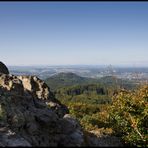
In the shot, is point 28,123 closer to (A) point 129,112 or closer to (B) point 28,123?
(B) point 28,123

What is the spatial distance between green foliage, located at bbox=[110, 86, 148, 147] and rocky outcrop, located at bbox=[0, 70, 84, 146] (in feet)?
23.1

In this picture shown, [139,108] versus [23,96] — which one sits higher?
[23,96]

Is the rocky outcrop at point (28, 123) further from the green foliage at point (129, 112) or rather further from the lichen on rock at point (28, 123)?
the green foliage at point (129, 112)

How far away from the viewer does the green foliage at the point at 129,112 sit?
2493 centimetres

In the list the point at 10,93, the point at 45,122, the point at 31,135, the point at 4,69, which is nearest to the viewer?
the point at 31,135

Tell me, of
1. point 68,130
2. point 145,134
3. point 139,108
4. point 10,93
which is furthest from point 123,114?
point 10,93

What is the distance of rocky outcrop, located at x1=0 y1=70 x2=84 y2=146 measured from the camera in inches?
628

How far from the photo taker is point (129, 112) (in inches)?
1053

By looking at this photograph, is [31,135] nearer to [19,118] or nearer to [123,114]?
[19,118]

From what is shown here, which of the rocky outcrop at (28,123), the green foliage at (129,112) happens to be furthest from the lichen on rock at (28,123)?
the green foliage at (129,112)

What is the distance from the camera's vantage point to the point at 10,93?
2023 cm

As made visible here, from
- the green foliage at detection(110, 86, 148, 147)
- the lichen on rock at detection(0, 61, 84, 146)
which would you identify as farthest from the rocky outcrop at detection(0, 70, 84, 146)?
the green foliage at detection(110, 86, 148, 147)

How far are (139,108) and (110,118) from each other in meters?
3.43

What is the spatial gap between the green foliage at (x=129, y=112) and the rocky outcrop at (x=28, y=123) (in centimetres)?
705
